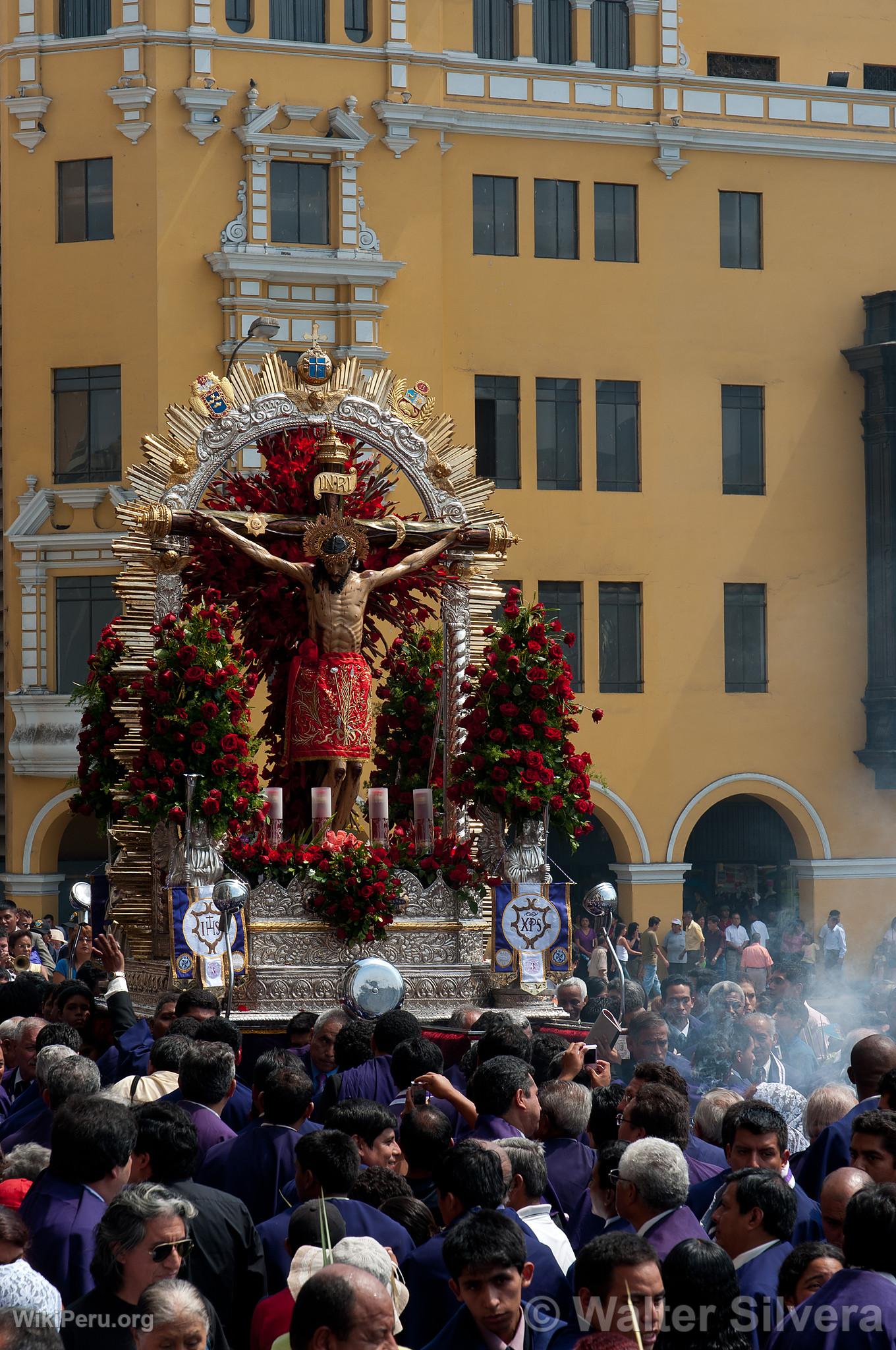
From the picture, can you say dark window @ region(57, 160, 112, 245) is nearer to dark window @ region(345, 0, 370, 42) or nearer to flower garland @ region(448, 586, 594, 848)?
dark window @ region(345, 0, 370, 42)

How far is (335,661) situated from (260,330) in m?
12.6

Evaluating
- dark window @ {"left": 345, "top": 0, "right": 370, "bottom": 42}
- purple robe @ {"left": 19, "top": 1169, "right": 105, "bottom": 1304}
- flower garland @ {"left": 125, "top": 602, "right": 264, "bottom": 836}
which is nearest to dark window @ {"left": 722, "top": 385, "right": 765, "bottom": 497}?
dark window @ {"left": 345, "top": 0, "right": 370, "bottom": 42}

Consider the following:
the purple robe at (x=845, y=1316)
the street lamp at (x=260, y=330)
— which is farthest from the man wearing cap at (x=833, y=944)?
the purple robe at (x=845, y=1316)

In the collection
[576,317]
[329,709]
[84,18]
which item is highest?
[84,18]

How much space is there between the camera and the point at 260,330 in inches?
1035

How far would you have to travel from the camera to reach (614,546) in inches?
1117

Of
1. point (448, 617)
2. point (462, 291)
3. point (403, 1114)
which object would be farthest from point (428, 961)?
point (462, 291)

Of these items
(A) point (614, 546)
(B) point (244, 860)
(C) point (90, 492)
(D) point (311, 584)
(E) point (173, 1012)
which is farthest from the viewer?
(A) point (614, 546)

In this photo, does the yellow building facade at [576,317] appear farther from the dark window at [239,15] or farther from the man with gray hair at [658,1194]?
the man with gray hair at [658,1194]

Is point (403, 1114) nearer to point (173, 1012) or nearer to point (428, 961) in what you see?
point (173, 1012)

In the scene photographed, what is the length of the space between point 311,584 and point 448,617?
120 cm

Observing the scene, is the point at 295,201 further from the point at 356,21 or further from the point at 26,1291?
the point at 26,1291

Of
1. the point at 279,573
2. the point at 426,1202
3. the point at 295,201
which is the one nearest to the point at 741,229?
the point at 295,201

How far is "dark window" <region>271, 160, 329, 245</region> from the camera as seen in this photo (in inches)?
1059
